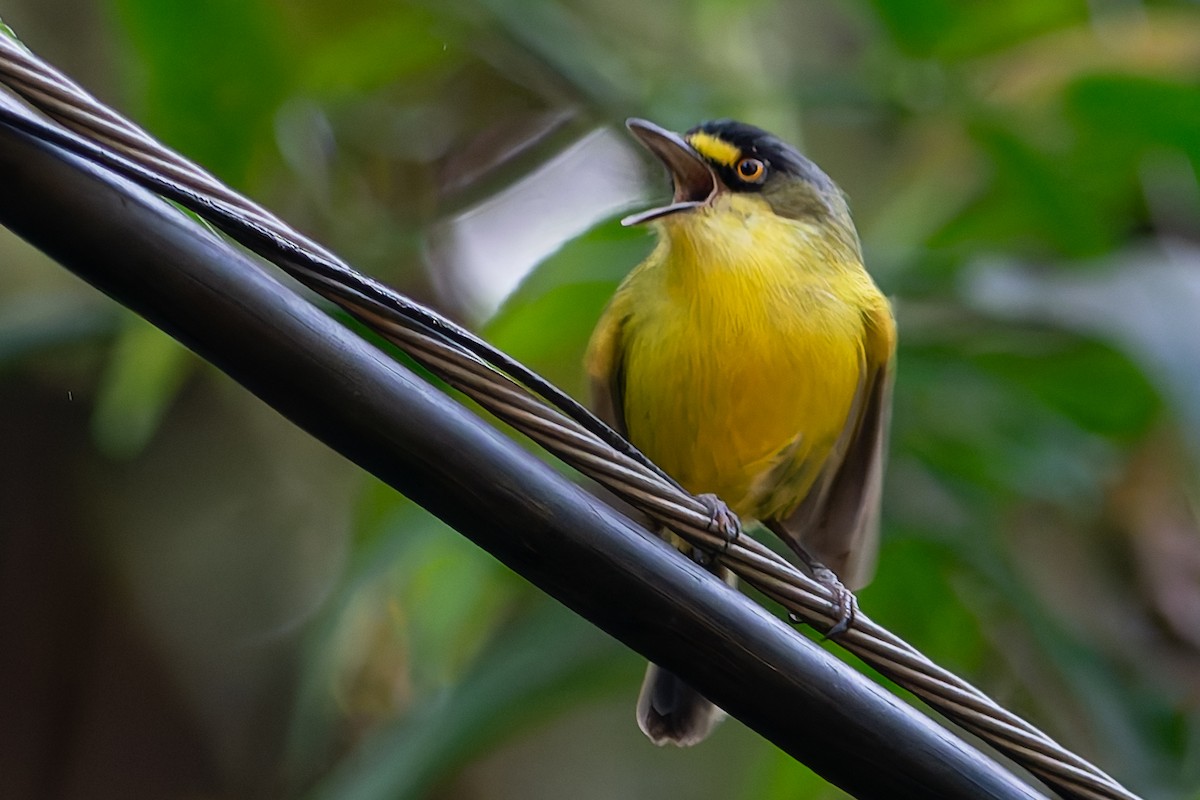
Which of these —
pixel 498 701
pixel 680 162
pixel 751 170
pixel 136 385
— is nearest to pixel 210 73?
pixel 136 385

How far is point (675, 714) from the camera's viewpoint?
206cm

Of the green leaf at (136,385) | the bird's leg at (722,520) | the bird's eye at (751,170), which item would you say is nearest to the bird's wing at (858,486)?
the bird's eye at (751,170)

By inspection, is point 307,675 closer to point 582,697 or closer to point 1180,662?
point 582,697

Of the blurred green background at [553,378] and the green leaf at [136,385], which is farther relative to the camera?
the green leaf at [136,385]

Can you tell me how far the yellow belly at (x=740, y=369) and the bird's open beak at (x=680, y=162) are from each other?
191 millimetres

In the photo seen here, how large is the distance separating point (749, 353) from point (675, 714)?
0.57 m

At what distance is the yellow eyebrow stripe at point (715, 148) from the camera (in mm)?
2246

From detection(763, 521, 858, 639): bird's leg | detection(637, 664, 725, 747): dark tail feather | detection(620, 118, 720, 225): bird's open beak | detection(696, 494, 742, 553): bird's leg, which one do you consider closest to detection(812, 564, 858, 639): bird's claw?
detection(763, 521, 858, 639): bird's leg

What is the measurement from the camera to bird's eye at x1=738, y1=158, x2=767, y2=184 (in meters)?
2.26

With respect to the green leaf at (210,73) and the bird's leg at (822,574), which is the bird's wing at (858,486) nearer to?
the bird's leg at (822,574)

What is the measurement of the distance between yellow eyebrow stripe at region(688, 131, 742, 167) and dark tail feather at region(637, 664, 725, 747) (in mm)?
854

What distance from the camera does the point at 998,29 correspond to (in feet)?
9.39

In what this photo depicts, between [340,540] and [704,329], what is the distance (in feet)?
7.03

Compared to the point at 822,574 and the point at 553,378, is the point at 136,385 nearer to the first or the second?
the point at 553,378
